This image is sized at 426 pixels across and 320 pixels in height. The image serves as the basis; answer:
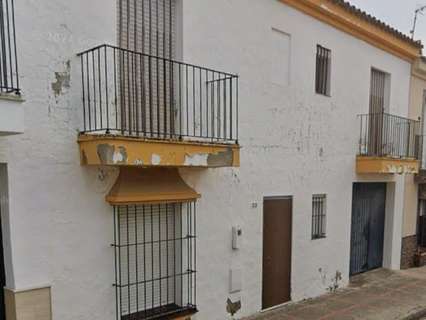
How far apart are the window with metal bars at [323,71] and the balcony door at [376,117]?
2.15 metres

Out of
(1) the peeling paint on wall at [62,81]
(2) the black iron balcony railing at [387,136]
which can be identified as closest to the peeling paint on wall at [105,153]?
(1) the peeling paint on wall at [62,81]

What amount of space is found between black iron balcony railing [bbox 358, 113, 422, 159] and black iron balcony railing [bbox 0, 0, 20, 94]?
8.50 m

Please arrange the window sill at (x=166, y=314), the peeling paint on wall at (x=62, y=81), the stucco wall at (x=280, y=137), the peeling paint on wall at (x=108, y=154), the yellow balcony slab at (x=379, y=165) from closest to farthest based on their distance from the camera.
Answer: the peeling paint on wall at (x=108, y=154)
the peeling paint on wall at (x=62, y=81)
the window sill at (x=166, y=314)
the stucco wall at (x=280, y=137)
the yellow balcony slab at (x=379, y=165)

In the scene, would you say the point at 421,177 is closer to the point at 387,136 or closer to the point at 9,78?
the point at 387,136

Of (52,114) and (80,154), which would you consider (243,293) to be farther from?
→ (52,114)

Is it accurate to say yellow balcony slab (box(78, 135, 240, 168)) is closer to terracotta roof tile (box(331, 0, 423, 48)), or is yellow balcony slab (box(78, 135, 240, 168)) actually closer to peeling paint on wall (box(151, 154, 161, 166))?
peeling paint on wall (box(151, 154, 161, 166))

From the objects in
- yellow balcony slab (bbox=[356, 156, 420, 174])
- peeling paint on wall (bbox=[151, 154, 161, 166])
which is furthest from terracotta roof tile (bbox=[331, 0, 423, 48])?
peeling paint on wall (bbox=[151, 154, 161, 166])

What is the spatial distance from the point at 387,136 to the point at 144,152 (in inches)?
333

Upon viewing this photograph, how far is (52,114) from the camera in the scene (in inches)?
197

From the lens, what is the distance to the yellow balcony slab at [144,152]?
4.93 m

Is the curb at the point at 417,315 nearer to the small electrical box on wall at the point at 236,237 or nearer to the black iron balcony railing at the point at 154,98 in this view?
the small electrical box on wall at the point at 236,237

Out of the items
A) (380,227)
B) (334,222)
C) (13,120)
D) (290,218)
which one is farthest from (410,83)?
(13,120)

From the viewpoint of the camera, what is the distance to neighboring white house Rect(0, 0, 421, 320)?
4926mm

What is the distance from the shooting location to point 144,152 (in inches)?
207
